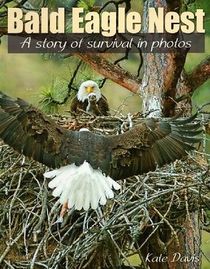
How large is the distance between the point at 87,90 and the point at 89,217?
1207 millimetres

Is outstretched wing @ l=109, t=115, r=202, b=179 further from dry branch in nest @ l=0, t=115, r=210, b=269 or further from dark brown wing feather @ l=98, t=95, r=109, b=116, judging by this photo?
dark brown wing feather @ l=98, t=95, r=109, b=116

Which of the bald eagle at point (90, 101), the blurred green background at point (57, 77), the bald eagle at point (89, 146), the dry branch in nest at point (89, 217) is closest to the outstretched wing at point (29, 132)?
the bald eagle at point (89, 146)

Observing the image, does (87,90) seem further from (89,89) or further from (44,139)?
(44,139)

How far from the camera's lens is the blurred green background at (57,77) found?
4410 mm

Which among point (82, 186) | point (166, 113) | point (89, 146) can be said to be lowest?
point (82, 186)

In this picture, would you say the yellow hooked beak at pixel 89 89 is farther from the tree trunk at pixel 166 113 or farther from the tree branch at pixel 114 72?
the tree trunk at pixel 166 113

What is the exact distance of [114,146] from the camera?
302cm

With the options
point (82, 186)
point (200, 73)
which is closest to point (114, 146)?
point (82, 186)

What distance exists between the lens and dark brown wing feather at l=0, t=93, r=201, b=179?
A: 9.80 feet

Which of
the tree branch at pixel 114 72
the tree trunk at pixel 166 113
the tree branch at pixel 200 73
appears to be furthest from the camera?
the tree branch at pixel 114 72

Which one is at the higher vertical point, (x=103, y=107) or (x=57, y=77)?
(x=57, y=77)

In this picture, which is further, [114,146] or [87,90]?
[87,90]

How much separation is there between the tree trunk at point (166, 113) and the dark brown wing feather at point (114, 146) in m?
0.22

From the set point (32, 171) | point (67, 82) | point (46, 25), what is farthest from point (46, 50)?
point (32, 171)
